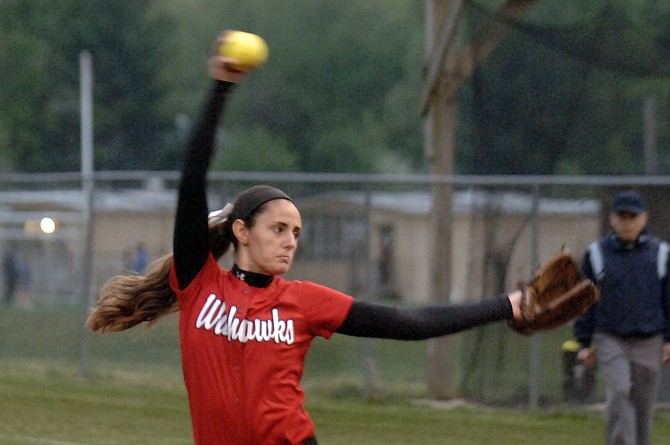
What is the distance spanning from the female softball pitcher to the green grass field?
20.4 ft

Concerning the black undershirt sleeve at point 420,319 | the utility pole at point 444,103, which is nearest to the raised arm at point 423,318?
the black undershirt sleeve at point 420,319

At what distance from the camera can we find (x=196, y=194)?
13.4 ft

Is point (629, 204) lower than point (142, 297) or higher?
higher

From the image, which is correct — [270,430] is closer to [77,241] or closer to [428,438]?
[428,438]

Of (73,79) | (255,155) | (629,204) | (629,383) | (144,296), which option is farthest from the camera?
(255,155)

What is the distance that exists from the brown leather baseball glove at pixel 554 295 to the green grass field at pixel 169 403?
21.0 feet

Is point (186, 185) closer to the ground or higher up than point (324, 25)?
closer to the ground

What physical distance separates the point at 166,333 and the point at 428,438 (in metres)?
4.95

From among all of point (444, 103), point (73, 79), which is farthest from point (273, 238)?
point (73, 79)

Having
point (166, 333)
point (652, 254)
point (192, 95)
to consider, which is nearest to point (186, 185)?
point (652, 254)

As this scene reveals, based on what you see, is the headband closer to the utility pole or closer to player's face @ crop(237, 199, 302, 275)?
player's face @ crop(237, 199, 302, 275)

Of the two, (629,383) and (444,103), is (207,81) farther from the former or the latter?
(629,383)

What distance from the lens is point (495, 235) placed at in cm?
1273

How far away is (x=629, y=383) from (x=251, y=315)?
16.0 ft
